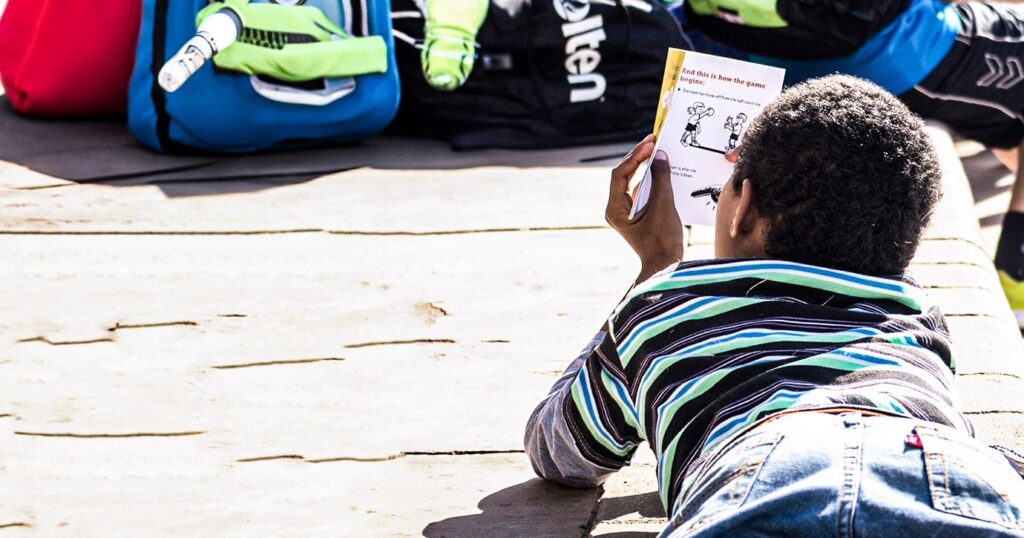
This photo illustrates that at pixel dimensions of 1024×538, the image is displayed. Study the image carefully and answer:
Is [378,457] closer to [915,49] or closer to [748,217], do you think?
[748,217]

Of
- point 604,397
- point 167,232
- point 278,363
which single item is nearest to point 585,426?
point 604,397

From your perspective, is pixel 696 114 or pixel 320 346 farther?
pixel 320 346

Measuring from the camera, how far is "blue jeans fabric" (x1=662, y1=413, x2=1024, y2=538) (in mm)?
1127

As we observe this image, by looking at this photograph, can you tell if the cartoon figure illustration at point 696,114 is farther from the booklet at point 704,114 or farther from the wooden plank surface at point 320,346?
the wooden plank surface at point 320,346

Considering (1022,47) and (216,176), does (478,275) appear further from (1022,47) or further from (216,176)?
(1022,47)

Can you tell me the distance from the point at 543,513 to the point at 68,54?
187 centimetres

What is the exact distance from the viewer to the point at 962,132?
3359 mm

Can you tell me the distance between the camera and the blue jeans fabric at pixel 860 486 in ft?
3.70

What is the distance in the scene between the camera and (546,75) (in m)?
3.09

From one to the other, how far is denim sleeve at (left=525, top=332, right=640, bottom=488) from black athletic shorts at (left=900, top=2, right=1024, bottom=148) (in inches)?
75.2

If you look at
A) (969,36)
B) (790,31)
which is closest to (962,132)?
(969,36)

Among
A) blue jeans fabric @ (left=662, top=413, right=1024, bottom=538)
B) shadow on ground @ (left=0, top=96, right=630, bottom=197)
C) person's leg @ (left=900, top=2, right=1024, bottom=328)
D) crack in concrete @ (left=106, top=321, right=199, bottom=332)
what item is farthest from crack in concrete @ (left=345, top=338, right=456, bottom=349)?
person's leg @ (left=900, top=2, right=1024, bottom=328)

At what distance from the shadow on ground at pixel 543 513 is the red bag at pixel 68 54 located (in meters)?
1.75

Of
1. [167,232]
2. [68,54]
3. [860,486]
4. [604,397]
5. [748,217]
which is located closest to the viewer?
[860,486]
